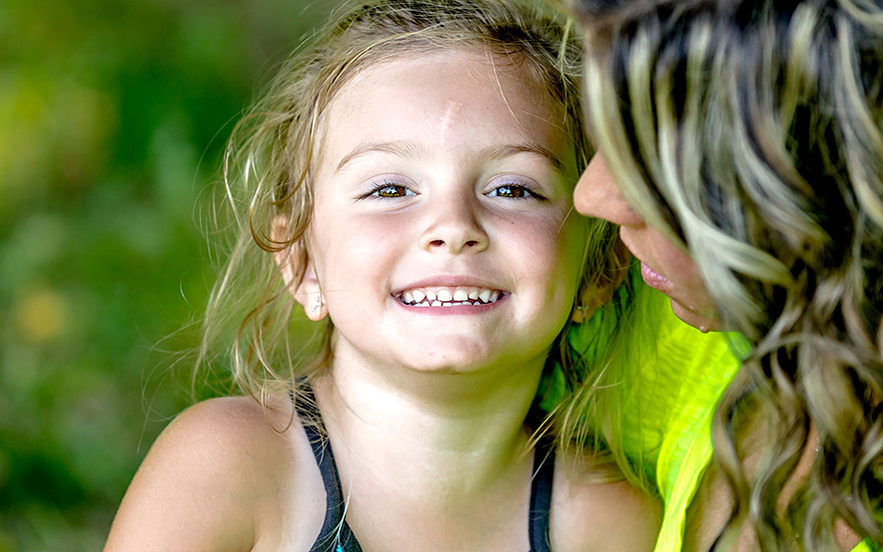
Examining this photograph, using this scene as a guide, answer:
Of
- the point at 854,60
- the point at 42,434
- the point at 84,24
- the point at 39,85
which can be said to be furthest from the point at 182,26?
the point at 854,60

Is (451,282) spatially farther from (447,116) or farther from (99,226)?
(99,226)

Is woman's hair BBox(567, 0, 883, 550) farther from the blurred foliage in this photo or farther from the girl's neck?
the blurred foliage

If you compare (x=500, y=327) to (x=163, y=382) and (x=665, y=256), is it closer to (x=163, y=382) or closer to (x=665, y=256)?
(x=665, y=256)

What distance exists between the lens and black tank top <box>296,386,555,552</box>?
5.45 ft

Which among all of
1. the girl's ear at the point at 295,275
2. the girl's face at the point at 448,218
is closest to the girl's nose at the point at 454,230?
the girl's face at the point at 448,218

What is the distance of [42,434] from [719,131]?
Result: 2228 mm

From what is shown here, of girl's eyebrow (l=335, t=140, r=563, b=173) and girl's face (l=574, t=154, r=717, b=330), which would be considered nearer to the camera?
girl's face (l=574, t=154, r=717, b=330)

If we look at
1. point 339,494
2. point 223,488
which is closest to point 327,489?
point 339,494

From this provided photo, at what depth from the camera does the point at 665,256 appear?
1.28 m

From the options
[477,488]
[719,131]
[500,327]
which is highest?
[719,131]

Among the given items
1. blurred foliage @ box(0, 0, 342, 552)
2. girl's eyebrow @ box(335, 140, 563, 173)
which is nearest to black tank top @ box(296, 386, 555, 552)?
girl's eyebrow @ box(335, 140, 563, 173)

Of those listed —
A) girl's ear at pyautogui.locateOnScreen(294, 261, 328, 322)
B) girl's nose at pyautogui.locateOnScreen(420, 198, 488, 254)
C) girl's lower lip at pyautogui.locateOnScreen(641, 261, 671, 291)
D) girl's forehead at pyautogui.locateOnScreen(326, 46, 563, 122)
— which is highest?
girl's forehead at pyautogui.locateOnScreen(326, 46, 563, 122)

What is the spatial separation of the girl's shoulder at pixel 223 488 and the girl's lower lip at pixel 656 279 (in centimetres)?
71

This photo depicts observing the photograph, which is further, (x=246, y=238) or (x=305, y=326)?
(x=305, y=326)
